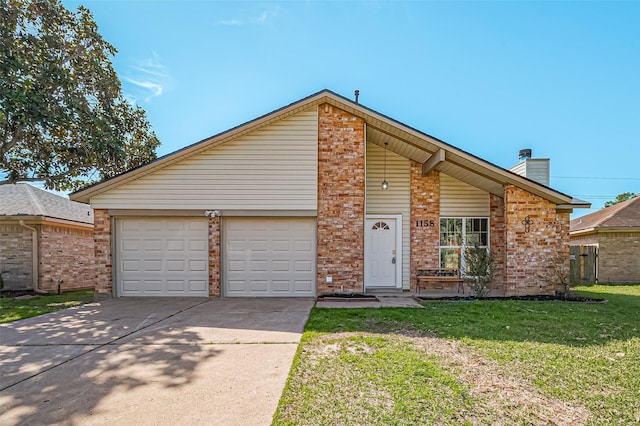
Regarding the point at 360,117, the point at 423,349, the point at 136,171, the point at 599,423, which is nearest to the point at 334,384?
the point at 423,349

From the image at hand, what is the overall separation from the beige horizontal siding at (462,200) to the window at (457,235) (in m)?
0.20

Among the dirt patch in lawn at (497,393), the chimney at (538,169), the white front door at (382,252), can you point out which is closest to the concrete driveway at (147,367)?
the dirt patch in lawn at (497,393)

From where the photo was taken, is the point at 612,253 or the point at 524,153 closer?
the point at 524,153

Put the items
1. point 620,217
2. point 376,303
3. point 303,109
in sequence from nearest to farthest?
point 376,303 < point 303,109 < point 620,217

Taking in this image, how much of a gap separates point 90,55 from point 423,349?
13409 millimetres

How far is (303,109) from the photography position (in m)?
9.21

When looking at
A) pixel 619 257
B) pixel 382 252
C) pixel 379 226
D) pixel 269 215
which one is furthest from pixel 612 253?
pixel 269 215

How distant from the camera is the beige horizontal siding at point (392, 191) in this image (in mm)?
10250

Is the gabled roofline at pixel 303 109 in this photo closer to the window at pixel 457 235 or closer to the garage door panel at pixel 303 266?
the window at pixel 457 235

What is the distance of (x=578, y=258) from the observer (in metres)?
13.3

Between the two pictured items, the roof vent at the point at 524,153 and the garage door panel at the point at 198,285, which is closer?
the garage door panel at the point at 198,285

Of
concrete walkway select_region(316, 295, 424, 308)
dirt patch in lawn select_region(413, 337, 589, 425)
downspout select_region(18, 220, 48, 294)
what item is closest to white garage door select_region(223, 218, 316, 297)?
concrete walkway select_region(316, 295, 424, 308)

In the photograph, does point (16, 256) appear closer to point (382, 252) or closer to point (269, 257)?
point (269, 257)

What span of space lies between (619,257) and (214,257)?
54.3 ft
